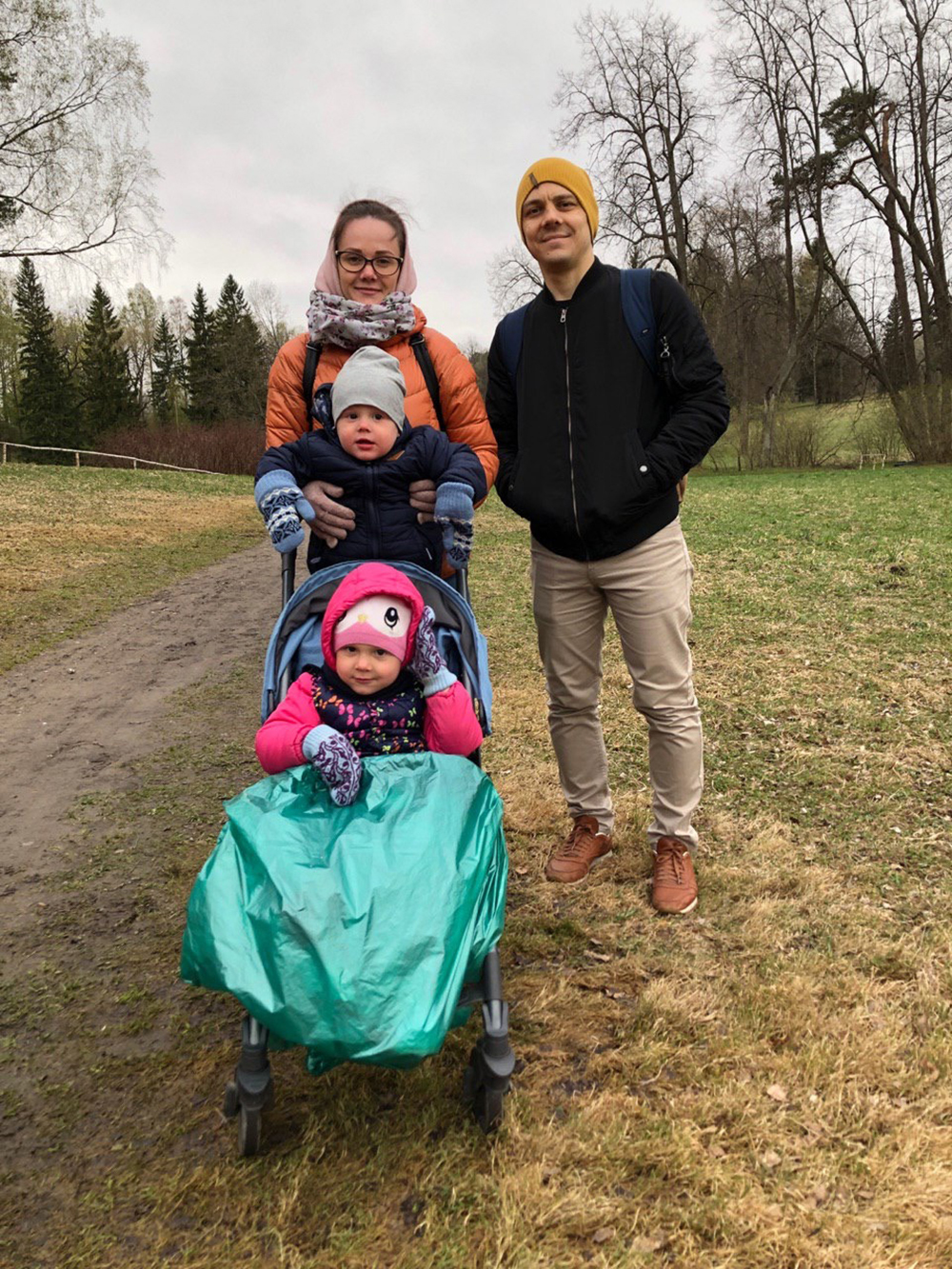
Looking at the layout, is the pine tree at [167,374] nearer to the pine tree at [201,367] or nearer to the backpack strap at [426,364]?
the pine tree at [201,367]

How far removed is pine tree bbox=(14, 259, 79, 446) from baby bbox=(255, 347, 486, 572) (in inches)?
1929

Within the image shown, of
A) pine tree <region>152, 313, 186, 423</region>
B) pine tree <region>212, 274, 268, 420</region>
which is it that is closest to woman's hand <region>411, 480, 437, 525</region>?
pine tree <region>212, 274, 268, 420</region>

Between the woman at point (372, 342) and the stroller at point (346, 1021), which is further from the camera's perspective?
the woman at point (372, 342)

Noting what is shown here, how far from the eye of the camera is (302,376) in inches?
125

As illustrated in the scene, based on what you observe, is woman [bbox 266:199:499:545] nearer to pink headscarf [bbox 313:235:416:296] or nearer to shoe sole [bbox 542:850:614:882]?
pink headscarf [bbox 313:235:416:296]

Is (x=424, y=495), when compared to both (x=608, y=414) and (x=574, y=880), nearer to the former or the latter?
(x=608, y=414)

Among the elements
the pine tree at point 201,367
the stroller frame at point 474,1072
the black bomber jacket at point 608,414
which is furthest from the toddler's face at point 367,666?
the pine tree at point 201,367

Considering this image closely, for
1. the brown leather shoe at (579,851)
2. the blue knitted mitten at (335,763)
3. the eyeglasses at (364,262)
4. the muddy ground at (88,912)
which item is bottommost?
the muddy ground at (88,912)

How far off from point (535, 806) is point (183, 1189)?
242 cm

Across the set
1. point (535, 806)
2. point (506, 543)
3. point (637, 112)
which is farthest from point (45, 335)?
point (535, 806)

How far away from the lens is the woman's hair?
3.11 meters

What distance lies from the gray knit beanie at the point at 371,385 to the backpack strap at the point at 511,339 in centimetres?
63

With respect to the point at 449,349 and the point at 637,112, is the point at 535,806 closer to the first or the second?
the point at 449,349

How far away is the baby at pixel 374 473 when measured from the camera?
2834mm
